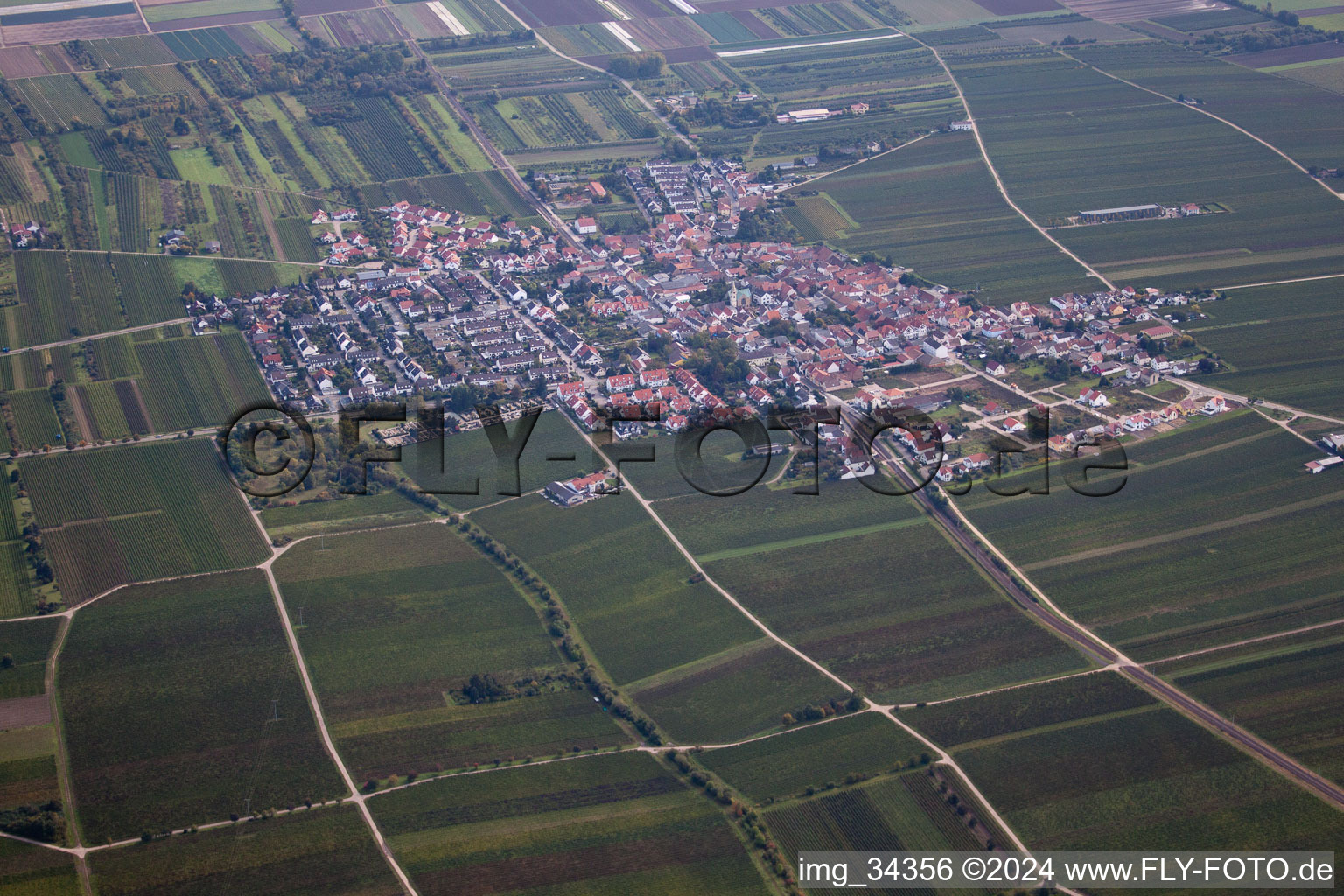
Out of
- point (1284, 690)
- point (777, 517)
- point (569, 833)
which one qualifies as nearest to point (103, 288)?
point (777, 517)

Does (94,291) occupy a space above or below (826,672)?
above

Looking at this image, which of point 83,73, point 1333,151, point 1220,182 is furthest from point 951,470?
point 83,73

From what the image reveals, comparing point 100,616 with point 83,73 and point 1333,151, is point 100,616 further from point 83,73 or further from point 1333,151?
point 1333,151

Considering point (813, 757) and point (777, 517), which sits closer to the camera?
point (813, 757)

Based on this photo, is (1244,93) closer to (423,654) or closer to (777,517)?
(777,517)

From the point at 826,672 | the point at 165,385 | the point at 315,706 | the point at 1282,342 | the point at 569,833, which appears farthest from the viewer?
the point at 1282,342

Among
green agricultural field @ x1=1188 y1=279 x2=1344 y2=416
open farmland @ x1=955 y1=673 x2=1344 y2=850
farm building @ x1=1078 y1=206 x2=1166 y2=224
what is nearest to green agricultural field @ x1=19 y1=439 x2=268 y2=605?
open farmland @ x1=955 y1=673 x2=1344 y2=850

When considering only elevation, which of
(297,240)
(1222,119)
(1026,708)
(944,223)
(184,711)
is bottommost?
(184,711)

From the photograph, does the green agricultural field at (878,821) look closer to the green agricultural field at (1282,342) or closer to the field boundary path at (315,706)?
the field boundary path at (315,706)
